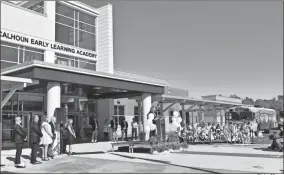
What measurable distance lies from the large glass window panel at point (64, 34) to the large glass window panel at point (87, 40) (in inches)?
32.8

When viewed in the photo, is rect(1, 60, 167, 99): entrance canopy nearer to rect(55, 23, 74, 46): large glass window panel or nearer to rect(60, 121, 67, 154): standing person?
rect(60, 121, 67, 154): standing person

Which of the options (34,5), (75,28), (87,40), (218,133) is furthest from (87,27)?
(218,133)

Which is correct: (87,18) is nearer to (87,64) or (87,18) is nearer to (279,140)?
(87,64)

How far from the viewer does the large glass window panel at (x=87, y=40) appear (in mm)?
23109

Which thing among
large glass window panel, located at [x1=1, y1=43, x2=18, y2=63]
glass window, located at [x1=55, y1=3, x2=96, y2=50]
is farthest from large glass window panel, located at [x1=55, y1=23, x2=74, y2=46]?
large glass window panel, located at [x1=1, y1=43, x2=18, y2=63]

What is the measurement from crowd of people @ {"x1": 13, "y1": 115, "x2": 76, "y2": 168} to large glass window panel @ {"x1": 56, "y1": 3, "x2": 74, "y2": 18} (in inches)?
455

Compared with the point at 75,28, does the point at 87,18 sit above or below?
above

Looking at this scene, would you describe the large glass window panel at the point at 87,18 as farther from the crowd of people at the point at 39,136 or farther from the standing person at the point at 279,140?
the standing person at the point at 279,140

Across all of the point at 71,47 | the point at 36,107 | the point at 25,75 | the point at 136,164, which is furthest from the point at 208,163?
the point at 71,47

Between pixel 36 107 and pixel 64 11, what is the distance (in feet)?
24.7

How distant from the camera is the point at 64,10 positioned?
856 inches

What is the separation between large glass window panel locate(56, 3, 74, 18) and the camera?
69.6 ft

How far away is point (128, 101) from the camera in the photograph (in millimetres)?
28984

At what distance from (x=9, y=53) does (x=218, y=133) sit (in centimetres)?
1336
